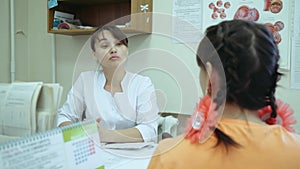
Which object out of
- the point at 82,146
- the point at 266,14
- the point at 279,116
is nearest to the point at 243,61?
the point at 279,116

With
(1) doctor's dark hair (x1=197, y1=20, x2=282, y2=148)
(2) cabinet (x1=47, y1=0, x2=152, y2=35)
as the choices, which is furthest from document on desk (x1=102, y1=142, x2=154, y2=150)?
(2) cabinet (x1=47, y1=0, x2=152, y2=35)

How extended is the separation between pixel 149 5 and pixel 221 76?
1325 millimetres

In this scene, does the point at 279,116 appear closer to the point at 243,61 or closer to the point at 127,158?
the point at 243,61

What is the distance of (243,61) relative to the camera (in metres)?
0.59

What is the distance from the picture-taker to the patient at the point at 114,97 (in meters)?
1.19

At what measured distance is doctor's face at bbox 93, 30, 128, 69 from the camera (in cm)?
122

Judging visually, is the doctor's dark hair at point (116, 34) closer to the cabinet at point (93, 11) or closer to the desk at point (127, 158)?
the desk at point (127, 158)

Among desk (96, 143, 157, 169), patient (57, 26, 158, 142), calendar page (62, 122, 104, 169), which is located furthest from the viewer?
patient (57, 26, 158, 142)

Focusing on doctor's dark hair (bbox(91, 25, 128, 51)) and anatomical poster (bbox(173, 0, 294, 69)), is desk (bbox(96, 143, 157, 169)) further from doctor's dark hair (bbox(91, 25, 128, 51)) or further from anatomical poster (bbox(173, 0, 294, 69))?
anatomical poster (bbox(173, 0, 294, 69))

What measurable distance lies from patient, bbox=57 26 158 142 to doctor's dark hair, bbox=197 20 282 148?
0.57 metres

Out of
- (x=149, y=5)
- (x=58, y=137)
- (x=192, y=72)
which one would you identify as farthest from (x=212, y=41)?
(x=149, y=5)

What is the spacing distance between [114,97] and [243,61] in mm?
777

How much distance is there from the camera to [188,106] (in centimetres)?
82

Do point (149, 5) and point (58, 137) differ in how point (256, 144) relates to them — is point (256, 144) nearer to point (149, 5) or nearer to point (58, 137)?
point (58, 137)
